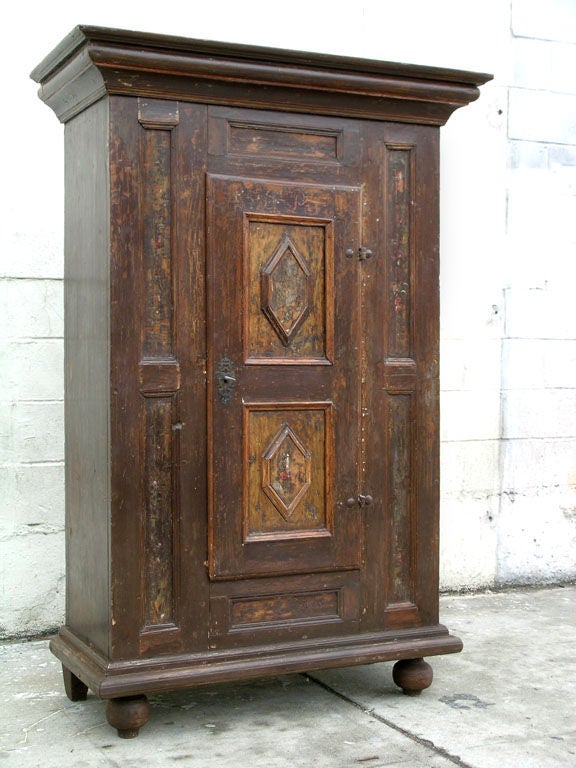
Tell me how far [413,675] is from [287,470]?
2.70 ft

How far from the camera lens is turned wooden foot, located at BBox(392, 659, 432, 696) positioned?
11.1 feet

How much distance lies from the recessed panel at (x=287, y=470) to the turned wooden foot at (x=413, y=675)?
56 centimetres

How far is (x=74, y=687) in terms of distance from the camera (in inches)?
131

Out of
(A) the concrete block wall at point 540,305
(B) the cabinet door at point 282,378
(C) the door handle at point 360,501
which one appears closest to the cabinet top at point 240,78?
(B) the cabinet door at point 282,378

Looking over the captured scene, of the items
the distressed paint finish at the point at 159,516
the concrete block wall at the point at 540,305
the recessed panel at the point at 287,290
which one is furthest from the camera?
the concrete block wall at the point at 540,305

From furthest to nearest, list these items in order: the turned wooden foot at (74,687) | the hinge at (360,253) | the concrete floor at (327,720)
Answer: the turned wooden foot at (74,687) → the hinge at (360,253) → the concrete floor at (327,720)

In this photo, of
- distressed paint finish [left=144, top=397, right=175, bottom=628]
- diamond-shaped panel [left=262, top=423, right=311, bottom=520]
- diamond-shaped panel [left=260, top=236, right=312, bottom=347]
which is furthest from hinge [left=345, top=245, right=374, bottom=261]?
distressed paint finish [left=144, top=397, right=175, bottom=628]

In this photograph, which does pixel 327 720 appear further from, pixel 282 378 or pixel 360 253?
pixel 360 253

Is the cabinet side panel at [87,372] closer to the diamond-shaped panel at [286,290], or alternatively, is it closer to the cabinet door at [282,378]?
the cabinet door at [282,378]

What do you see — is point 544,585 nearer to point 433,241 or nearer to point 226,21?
point 433,241

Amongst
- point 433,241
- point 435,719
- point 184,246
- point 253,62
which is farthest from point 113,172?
point 435,719

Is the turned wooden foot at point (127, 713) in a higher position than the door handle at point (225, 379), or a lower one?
lower

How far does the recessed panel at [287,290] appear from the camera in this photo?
3.10 metres

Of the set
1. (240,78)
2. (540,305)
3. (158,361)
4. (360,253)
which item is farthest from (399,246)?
(540,305)
